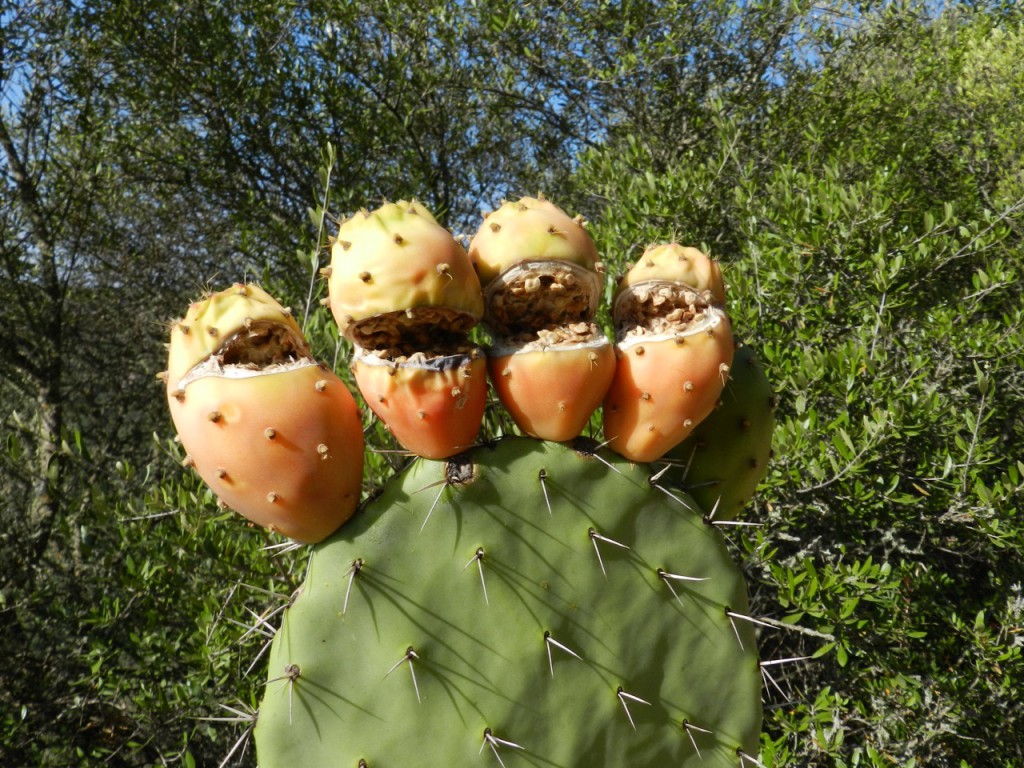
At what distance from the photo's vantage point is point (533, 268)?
1366mm

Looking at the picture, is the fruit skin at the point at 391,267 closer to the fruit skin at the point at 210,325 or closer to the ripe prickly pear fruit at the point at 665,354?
the fruit skin at the point at 210,325

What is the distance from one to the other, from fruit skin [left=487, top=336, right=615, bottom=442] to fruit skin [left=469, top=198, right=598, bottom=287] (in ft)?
0.48

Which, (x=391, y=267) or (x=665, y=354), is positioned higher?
(x=391, y=267)

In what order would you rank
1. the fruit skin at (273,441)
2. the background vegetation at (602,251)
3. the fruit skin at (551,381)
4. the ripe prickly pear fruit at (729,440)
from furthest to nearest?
the background vegetation at (602,251), the ripe prickly pear fruit at (729,440), the fruit skin at (551,381), the fruit skin at (273,441)

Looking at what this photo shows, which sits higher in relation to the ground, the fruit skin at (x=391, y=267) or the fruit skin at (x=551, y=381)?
the fruit skin at (x=391, y=267)

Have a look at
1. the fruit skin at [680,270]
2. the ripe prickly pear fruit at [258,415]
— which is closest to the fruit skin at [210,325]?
the ripe prickly pear fruit at [258,415]

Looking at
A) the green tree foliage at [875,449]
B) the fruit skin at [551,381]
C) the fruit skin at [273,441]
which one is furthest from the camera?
the green tree foliage at [875,449]

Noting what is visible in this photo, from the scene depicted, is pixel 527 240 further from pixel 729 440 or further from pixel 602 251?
pixel 602 251

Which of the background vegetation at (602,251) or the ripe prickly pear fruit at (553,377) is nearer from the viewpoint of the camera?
the ripe prickly pear fruit at (553,377)

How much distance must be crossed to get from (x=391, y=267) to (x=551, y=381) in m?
0.33

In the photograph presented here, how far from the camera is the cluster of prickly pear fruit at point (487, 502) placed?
1.22m

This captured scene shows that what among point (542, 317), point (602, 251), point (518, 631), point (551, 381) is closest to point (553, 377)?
point (551, 381)

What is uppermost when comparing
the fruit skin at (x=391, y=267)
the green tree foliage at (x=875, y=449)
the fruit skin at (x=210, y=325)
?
the fruit skin at (x=391, y=267)

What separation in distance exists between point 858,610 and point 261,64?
4159 millimetres
